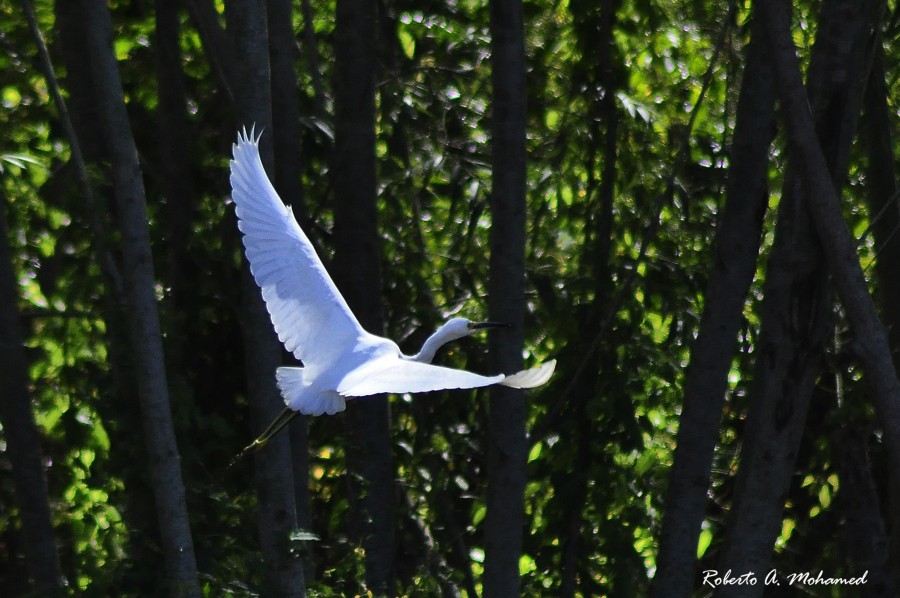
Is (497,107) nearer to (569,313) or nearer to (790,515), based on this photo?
(569,313)

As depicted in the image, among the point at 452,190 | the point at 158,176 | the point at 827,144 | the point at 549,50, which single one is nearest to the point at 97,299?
the point at 158,176

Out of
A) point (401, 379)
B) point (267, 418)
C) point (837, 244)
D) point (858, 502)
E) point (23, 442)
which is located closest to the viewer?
point (401, 379)

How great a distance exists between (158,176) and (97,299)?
0.70 m

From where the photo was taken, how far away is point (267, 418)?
4598 millimetres

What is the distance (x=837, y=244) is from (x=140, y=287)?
2.36 metres

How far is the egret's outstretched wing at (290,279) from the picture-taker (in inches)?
169

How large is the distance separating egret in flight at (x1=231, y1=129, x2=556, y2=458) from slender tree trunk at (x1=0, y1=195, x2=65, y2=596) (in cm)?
119

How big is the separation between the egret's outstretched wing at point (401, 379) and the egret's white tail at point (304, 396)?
97mm

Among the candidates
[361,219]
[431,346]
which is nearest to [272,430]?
[431,346]

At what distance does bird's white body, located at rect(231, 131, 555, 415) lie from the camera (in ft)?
13.5

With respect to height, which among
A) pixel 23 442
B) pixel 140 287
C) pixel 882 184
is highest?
pixel 882 184

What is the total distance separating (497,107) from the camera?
4855mm

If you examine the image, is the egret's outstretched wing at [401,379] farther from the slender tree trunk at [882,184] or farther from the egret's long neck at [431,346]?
the slender tree trunk at [882,184]

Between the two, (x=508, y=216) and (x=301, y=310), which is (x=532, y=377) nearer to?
(x=301, y=310)
